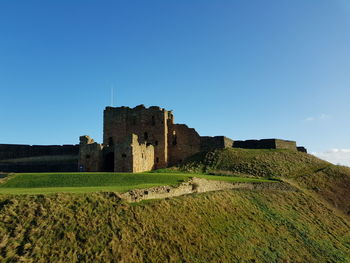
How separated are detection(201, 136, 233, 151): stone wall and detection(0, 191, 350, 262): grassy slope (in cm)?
1981

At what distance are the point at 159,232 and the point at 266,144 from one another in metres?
32.3

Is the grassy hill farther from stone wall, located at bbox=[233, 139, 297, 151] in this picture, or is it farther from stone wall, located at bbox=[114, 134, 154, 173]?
stone wall, located at bbox=[233, 139, 297, 151]

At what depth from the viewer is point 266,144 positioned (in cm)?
4453

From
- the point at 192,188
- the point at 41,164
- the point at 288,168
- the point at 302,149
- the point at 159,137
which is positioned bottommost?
the point at 192,188

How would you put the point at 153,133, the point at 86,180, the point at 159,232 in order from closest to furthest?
the point at 159,232 < the point at 86,180 < the point at 153,133

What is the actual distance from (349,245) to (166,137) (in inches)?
1028

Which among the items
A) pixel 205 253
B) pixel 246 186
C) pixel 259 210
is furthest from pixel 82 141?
pixel 205 253

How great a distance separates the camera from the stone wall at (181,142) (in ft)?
141

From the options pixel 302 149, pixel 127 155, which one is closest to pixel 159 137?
pixel 127 155

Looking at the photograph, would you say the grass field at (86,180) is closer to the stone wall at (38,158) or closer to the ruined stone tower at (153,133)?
the ruined stone tower at (153,133)

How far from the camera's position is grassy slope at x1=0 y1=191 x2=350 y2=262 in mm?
12695

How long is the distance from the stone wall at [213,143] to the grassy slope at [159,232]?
65.0ft

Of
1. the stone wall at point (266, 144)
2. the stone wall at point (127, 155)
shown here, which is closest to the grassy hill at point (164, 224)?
the stone wall at point (127, 155)

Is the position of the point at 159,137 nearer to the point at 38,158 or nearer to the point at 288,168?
the point at 288,168
